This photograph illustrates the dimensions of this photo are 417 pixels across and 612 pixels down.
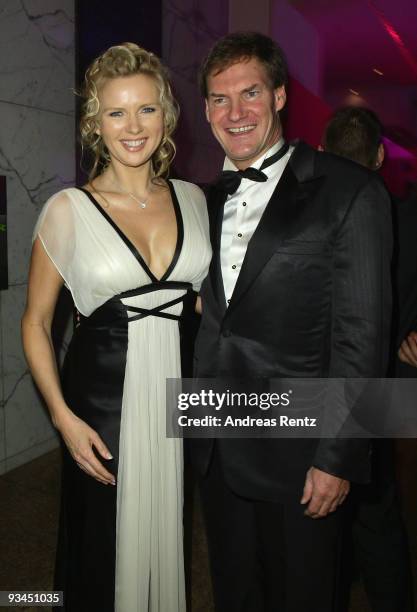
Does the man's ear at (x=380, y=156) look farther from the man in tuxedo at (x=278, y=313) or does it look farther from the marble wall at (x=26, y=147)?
the marble wall at (x=26, y=147)

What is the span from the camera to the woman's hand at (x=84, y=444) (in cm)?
184

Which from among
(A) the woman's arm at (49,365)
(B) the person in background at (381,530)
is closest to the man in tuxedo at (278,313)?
(A) the woman's arm at (49,365)

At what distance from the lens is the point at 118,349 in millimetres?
1891

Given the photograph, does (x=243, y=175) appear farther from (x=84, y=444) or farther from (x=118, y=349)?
(x=84, y=444)

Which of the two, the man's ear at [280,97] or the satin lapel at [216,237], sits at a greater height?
the man's ear at [280,97]

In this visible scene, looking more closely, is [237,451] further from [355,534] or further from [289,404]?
[355,534]

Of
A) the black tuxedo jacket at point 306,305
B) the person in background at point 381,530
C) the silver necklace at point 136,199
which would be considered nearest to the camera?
the black tuxedo jacket at point 306,305

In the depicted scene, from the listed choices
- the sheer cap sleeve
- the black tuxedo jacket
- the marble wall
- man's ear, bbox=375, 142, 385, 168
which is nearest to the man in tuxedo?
the black tuxedo jacket

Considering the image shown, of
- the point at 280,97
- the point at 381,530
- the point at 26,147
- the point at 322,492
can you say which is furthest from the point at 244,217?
the point at 26,147

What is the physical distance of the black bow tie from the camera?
5.87 feet

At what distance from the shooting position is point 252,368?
1.76 meters

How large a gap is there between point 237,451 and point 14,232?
255cm

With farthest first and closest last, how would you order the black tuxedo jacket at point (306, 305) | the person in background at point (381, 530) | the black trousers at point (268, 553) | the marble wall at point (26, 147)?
the marble wall at point (26, 147), the person in background at point (381, 530), the black trousers at point (268, 553), the black tuxedo jacket at point (306, 305)

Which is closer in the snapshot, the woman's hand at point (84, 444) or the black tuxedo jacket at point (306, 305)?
the black tuxedo jacket at point (306, 305)
